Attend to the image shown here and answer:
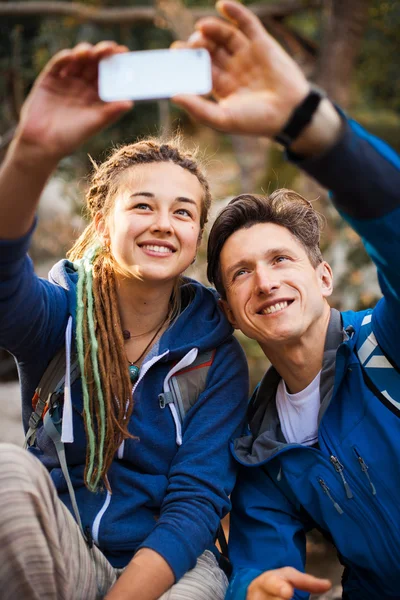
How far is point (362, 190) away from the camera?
149cm

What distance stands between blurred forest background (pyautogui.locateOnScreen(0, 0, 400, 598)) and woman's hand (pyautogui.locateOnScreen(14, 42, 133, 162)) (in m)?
3.89

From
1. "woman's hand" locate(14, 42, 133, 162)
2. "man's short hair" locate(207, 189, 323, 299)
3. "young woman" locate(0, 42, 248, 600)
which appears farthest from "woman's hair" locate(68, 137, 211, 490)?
"woman's hand" locate(14, 42, 133, 162)

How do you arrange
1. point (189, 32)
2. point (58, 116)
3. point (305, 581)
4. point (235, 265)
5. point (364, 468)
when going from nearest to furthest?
point (58, 116)
point (305, 581)
point (364, 468)
point (235, 265)
point (189, 32)

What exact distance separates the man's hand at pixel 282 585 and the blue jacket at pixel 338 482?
0.28 ft

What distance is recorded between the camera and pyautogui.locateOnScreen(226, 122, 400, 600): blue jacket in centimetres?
194

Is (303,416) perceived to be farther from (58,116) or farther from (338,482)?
(58,116)

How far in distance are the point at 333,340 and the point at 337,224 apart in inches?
172

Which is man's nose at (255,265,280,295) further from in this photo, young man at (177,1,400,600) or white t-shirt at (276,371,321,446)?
white t-shirt at (276,371,321,446)

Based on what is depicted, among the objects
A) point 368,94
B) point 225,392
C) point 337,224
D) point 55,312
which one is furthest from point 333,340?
point 368,94

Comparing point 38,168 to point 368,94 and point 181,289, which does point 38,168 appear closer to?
point 181,289

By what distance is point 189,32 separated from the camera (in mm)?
6902

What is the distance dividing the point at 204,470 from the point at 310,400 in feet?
1.40

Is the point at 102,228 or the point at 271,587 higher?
the point at 102,228

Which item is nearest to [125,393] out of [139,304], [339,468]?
[139,304]
